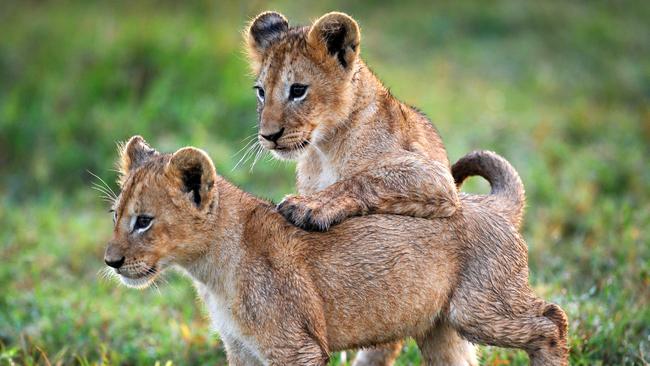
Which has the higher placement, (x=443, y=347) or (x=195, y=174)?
(x=195, y=174)

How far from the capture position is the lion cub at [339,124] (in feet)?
19.2

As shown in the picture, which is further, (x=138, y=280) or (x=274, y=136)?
(x=274, y=136)

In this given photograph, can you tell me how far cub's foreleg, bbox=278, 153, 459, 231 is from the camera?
5484 mm

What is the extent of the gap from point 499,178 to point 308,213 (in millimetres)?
1496

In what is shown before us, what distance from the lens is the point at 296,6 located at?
15.0 meters

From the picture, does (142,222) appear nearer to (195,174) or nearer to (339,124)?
(195,174)

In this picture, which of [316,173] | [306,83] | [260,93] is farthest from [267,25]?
[316,173]

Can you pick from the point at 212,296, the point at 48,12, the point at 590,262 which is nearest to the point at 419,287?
the point at 212,296

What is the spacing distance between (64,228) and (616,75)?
9140 mm

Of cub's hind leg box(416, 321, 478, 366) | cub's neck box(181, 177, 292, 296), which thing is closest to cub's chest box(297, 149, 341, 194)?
cub's neck box(181, 177, 292, 296)

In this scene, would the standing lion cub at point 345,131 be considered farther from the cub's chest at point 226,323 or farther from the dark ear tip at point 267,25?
the cub's chest at point 226,323

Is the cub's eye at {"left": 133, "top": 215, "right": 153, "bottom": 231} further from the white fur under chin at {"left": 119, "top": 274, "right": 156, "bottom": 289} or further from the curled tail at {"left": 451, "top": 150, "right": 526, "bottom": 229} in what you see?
the curled tail at {"left": 451, "top": 150, "right": 526, "bottom": 229}

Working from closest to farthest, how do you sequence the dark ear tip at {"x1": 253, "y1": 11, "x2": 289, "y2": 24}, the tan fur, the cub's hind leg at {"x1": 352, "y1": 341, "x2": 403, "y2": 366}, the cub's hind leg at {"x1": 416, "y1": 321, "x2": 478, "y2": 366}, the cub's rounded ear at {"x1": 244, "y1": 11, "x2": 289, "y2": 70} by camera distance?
1. the cub's hind leg at {"x1": 416, "y1": 321, "x2": 478, "y2": 366}
2. the tan fur
3. the cub's hind leg at {"x1": 352, "y1": 341, "x2": 403, "y2": 366}
4. the cub's rounded ear at {"x1": 244, "y1": 11, "x2": 289, "y2": 70}
5. the dark ear tip at {"x1": 253, "y1": 11, "x2": 289, "y2": 24}

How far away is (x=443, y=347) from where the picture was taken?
5.72m
